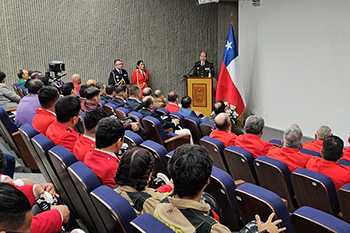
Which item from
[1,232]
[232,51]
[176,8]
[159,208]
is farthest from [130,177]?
[176,8]

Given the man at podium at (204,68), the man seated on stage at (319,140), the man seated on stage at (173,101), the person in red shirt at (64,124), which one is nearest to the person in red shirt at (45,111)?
the person in red shirt at (64,124)

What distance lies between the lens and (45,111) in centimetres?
348

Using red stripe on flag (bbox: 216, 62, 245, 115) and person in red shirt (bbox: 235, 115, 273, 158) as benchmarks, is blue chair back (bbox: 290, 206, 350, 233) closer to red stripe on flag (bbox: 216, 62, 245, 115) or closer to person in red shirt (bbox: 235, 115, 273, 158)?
person in red shirt (bbox: 235, 115, 273, 158)

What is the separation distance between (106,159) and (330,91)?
4928 mm

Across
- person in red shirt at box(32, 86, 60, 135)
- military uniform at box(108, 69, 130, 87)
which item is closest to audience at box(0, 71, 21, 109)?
person in red shirt at box(32, 86, 60, 135)

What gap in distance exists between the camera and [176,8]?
957cm

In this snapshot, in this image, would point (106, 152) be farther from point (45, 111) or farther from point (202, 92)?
point (202, 92)

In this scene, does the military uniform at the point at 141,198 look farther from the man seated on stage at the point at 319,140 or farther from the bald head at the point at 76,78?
the bald head at the point at 76,78

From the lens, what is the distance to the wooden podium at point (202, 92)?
771 centimetres

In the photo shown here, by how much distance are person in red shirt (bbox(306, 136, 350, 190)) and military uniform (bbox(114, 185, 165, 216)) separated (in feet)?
5.16

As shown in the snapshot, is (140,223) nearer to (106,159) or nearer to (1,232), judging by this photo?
(1,232)

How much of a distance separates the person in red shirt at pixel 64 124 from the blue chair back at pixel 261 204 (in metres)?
1.77

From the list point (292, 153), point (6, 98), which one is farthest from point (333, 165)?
point (6, 98)

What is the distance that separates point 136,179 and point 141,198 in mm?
108
